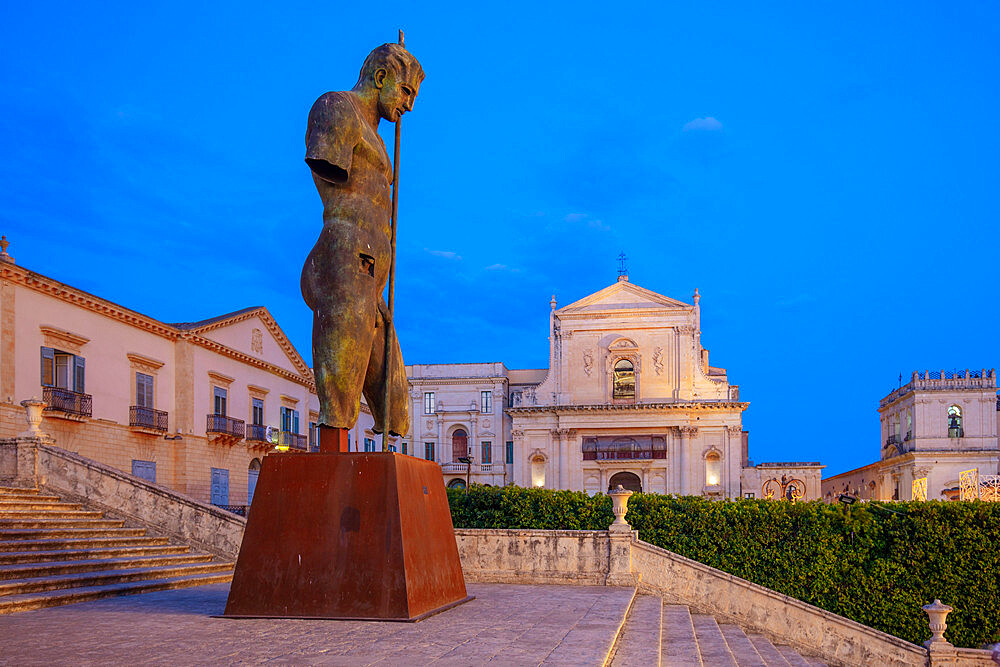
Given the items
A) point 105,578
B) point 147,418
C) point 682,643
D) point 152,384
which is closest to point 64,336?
point 147,418

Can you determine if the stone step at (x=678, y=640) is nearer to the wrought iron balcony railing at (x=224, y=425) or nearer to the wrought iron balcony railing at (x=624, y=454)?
the wrought iron balcony railing at (x=224, y=425)

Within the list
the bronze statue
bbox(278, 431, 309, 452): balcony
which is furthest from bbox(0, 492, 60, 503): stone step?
bbox(278, 431, 309, 452): balcony

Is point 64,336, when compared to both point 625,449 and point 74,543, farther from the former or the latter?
point 625,449

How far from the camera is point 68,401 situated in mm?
21844

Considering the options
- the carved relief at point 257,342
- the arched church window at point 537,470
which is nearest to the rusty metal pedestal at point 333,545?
the carved relief at point 257,342

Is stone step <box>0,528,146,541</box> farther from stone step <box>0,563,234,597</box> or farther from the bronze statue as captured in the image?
the bronze statue

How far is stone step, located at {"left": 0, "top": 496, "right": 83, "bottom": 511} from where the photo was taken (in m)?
9.96

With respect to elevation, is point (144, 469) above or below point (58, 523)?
below

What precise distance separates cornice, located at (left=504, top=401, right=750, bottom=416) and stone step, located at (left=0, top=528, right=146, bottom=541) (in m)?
35.0

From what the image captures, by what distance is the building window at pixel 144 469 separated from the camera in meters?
25.1

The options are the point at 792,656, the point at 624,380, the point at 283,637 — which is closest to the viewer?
the point at 283,637

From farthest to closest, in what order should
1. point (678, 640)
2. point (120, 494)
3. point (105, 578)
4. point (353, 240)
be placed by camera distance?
point (120, 494) → point (105, 578) → point (678, 640) → point (353, 240)

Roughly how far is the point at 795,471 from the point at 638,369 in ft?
30.2

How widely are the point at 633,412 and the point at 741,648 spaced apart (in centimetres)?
3486
